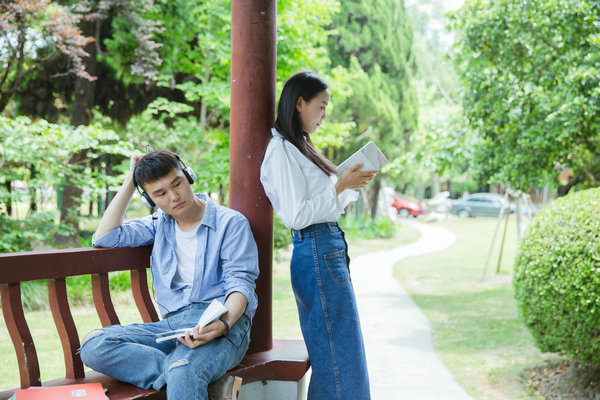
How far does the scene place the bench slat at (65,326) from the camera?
2559mm

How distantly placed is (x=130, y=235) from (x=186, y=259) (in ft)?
0.95

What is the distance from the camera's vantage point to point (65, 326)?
261 cm

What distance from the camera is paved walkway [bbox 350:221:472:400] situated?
4.66 m

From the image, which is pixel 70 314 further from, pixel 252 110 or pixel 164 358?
pixel 252 110

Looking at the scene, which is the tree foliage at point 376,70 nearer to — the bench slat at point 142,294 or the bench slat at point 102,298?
the bench slat at point 142,294

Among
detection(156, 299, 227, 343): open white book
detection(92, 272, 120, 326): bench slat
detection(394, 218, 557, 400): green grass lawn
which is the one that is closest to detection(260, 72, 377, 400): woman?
detection(156, 299, 227, 343): open white book

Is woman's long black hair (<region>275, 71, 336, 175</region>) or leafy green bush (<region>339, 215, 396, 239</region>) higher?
woman's long black hair (<region>275, 71, 336, 175</region>)

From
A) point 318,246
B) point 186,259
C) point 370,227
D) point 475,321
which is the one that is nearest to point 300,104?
point 318,246

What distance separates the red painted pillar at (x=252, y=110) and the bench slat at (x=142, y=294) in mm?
563

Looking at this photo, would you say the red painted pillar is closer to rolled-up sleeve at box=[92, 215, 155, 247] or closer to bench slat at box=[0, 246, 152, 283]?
rolled-up sleeve at box=[92, 215, 155, 247]

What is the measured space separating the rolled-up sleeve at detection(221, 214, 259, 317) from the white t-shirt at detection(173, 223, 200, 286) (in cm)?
15

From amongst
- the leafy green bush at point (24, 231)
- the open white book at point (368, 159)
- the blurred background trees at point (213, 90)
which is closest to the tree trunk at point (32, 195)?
the blurred background trees at point (213, 90)

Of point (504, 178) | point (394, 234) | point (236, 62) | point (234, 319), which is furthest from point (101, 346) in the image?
point (394, 234)

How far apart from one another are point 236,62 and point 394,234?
16.0m
